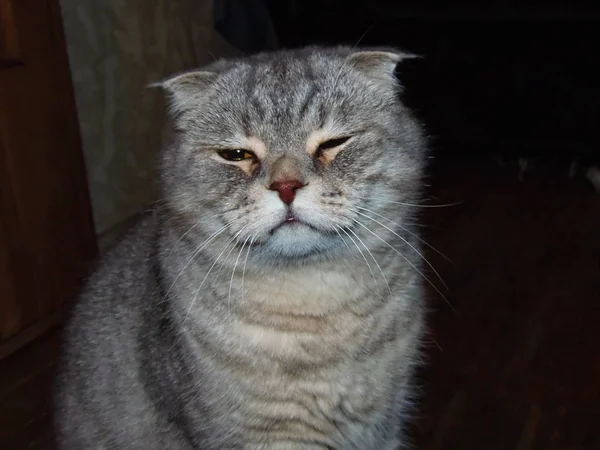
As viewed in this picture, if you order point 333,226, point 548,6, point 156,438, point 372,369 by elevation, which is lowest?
point 156,438

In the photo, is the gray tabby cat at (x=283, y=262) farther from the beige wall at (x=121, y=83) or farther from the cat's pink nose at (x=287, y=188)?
the beige wall at (x=121, y=83)

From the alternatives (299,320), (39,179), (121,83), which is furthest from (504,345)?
(121,83)

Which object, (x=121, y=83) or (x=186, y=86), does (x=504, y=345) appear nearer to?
(x=186, y=86)

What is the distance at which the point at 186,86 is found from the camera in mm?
1097

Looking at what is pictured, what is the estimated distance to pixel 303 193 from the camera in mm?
943

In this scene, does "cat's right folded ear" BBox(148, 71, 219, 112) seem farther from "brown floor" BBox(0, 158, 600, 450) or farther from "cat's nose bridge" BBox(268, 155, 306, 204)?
"brown floor" BBox(0, 158, 600, 450)

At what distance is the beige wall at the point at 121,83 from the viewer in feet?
6.70

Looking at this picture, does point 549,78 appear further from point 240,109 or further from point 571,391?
point 240,109

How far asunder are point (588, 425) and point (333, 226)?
32.6 inches

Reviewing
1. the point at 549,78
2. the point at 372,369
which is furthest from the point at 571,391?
the point at 549,78

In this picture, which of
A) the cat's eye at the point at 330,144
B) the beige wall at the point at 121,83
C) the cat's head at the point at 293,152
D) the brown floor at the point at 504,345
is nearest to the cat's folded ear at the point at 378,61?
the cat's head at the point at 293,152

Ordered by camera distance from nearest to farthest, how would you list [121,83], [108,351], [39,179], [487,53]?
[108,351]
[39,179]
[121,83]
[487,53]

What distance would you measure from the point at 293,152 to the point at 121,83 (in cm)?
135

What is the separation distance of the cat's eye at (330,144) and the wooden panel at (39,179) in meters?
0.89
